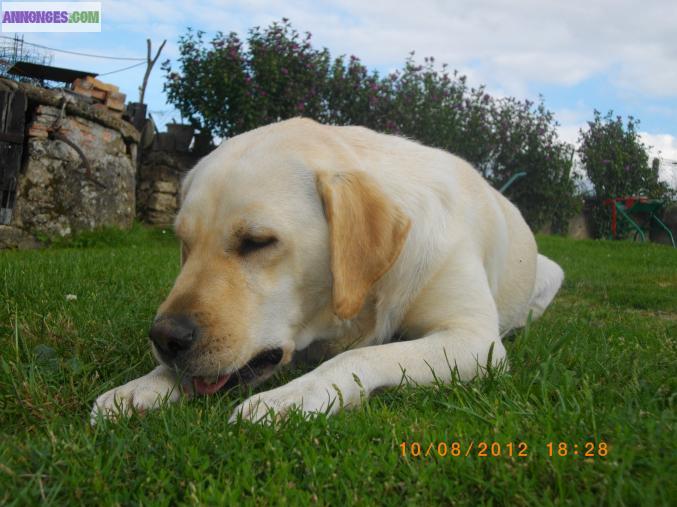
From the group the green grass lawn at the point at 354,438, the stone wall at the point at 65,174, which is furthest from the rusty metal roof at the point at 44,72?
the green grass lawn at the point at 354,438

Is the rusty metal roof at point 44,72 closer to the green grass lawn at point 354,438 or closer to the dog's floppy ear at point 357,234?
the green grass lawn at point 354,438

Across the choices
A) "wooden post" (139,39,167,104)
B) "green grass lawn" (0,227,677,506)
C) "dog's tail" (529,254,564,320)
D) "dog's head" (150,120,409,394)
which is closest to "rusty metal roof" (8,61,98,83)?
"wooden post" (139,39,167,104)

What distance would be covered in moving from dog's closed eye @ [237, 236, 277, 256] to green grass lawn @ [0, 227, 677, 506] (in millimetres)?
517

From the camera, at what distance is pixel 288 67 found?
37.3 ft

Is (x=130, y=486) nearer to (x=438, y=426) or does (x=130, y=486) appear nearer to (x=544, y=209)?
(x=438, y=426)

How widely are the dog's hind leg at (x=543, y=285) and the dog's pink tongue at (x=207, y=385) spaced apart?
2.69 metres

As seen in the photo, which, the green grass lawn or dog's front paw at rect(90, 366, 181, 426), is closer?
the green grass lawn

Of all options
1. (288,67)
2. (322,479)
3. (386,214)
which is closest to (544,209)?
(288,67)

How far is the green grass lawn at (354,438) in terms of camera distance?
1.37 m

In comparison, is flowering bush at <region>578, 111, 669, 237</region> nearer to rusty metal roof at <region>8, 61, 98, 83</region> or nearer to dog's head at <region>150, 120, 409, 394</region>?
rusty metal roof at <region>8, 61, 98, 83</region>

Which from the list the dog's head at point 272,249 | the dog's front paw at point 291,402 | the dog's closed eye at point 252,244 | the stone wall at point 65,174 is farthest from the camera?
the stone wall at point 65,174

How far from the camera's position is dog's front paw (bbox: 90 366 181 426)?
1.92 metres

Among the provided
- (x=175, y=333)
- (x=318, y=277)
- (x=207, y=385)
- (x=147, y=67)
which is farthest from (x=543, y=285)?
(x=147, y=67)

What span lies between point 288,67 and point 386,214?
9579 millimetres
